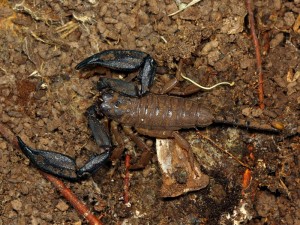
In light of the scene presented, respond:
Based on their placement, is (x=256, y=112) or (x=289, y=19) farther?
(x=289, y=19)

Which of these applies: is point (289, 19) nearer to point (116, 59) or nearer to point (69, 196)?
point (116, 59)

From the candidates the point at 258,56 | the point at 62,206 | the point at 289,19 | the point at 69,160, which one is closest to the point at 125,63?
the point at 69,160

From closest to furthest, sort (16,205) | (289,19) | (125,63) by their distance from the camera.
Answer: (16,205) < (125,63) < (289,19)

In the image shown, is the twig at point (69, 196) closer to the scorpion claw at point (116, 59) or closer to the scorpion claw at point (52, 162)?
the scorpion claw at point (52, 162)

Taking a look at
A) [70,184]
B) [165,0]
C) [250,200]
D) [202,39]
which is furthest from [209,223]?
[165,0]

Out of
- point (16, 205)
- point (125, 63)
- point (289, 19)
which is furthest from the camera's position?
point (289, 19)

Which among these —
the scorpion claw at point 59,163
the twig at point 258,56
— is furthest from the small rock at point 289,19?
the scorpion claw at point 59,163
